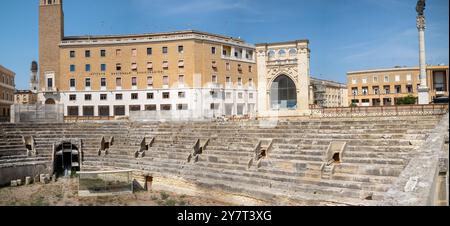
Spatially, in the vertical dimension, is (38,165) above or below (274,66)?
below

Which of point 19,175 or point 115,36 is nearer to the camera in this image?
point 19,175

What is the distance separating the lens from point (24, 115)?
29.7 metres

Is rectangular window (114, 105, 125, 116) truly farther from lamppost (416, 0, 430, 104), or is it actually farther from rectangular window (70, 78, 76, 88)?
lamppost (416, 0, 430, 104)

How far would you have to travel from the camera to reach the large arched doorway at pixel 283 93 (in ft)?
90.8

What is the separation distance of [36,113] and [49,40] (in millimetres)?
14645

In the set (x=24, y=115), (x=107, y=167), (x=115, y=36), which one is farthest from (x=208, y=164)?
(x=115, y=36)

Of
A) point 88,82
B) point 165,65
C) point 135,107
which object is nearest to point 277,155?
point 165,65

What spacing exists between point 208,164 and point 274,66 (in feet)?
38.4

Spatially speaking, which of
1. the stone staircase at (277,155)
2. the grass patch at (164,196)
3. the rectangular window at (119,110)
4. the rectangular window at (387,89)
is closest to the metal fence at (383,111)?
the stone staircase at (277,155)

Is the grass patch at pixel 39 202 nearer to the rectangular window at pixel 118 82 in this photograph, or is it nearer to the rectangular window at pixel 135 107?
the rectangular window at pixel 135 107

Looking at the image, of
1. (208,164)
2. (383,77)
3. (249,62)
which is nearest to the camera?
(208,164)

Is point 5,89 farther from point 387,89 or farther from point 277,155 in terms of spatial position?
point 387,89

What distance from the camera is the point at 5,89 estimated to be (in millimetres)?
45906
